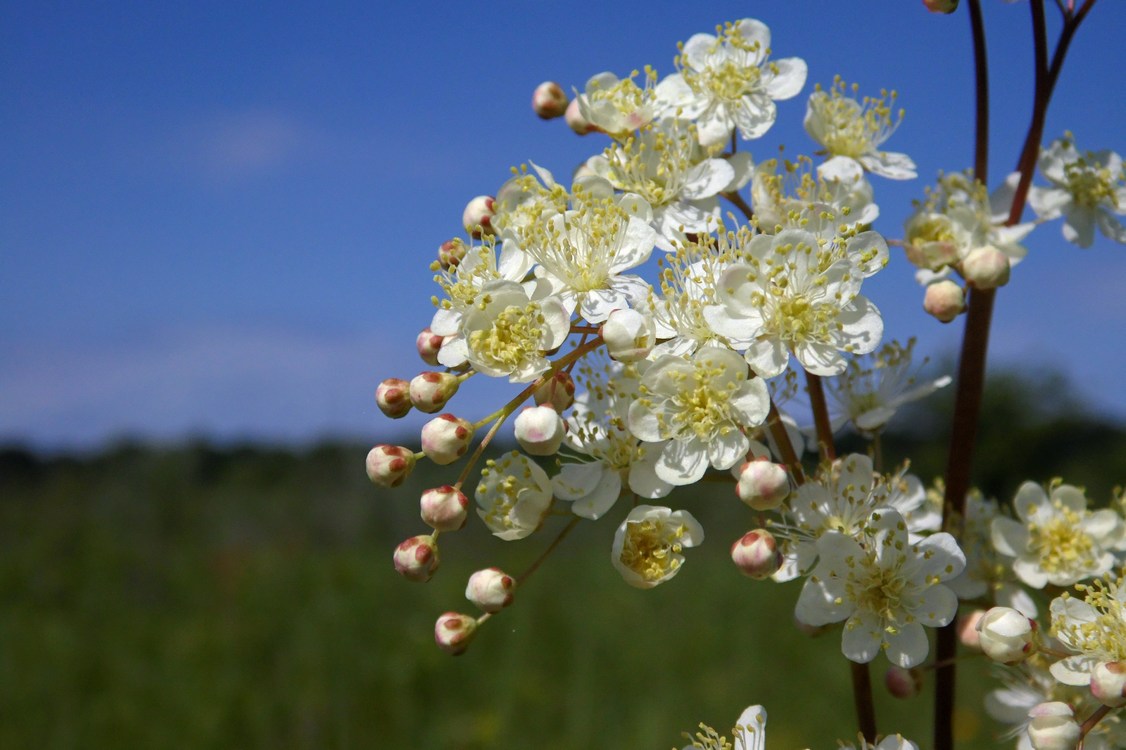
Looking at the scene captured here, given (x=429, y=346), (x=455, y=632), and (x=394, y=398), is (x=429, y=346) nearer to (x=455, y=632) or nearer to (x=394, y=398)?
(x=394, y=398)

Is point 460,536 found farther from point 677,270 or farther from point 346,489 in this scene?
point 677,270

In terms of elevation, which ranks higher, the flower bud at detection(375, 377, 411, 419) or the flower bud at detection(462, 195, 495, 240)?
the flower bud at detection(462, 195, 495, 240)

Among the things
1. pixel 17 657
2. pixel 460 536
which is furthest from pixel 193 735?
pixel 460 536

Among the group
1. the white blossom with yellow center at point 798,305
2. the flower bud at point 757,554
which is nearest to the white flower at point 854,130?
the white blossom with yellow center at point 798,305

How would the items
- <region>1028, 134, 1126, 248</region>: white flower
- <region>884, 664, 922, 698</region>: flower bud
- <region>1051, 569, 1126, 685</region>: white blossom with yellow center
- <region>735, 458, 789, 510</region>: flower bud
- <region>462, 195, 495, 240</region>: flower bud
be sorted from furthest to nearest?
<region>1028, 134, 1126, 248</region>: white flower < <region>884, 664, 922, 698</region>: flower bud < <region>462, 195, 495, 240</region>: flower bud < <region>1051, 569, 1126, 685</region>: white blossom with yellow center < <region>735, 458, 789, 510</region>: flower bud

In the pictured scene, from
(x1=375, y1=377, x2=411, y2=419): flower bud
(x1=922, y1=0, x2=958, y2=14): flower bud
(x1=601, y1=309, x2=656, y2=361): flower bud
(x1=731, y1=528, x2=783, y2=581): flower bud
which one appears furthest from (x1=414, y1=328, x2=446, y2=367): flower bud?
(x1=922, y1=0, x2=958, y2=14): flower bud

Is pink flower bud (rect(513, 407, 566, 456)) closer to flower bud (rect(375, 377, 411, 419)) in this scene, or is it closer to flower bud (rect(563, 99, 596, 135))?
flower bud (rect(375, 377, 411, 419))
